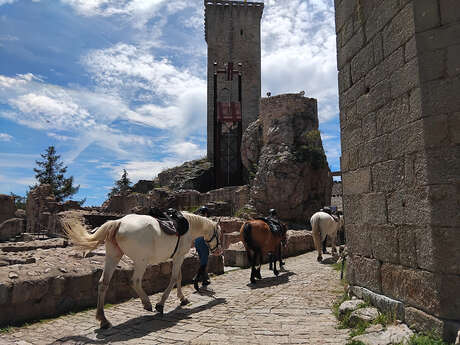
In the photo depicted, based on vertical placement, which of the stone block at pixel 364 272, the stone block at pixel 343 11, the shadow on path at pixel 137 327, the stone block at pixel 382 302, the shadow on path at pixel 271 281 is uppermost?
the stone block at pixel 343 11

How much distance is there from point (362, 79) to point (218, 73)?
3790 cm

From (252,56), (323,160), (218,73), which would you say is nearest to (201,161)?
(218,73)

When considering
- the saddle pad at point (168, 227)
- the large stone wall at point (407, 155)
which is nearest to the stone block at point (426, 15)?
the large stone wall at point (407, 155)

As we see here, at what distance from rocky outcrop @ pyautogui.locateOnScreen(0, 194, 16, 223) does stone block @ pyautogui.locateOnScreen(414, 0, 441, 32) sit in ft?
70.8

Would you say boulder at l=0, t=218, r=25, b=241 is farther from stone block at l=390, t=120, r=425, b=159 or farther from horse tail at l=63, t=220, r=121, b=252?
stone block at l=390, t=120, r=425, b=159

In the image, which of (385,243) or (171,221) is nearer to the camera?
(385,243)

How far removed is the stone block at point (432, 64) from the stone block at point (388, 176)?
0.95 meters

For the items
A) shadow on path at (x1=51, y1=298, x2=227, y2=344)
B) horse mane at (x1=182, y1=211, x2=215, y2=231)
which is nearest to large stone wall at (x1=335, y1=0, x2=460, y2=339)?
shadow on path at (x1=51, y1=298, x2=227, y2=344)

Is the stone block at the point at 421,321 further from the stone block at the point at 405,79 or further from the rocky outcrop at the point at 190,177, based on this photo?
the rocky outcrop at the point at 190,177

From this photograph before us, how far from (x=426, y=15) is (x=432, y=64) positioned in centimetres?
54

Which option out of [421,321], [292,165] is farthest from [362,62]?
[292,165]

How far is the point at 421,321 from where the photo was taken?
319 centimetres

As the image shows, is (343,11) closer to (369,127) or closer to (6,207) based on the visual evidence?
(369,127)

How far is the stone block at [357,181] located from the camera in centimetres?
433
